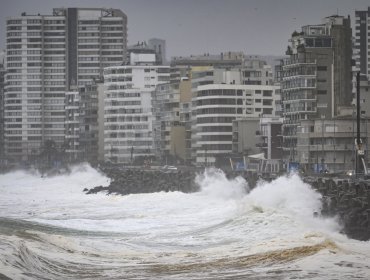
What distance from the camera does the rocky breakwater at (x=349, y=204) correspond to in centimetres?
4128

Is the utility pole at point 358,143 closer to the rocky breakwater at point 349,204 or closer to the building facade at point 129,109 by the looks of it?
the rocky breakwater at point 349,204

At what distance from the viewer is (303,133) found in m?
97.1

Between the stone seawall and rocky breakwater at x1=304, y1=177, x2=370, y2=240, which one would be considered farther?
the stone seawall

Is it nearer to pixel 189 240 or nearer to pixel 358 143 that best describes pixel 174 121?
pixel 358 143

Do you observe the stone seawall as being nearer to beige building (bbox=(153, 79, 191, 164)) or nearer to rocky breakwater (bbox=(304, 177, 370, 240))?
rocky breakwater (bbox=(304, 177, 370, 240))

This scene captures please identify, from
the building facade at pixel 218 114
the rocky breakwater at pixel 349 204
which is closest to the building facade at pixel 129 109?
the building facade at pixel 218 114

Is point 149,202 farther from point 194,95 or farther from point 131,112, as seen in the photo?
point 131,112

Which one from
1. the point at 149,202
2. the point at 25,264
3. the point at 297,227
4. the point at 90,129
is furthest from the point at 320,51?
the point at 90,129

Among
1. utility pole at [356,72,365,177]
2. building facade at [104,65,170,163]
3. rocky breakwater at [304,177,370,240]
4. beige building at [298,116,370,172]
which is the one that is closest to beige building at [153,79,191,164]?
building facade at [104,65,170,163]

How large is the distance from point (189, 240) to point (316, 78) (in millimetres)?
58291

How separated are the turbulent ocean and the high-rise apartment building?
82.9 feet

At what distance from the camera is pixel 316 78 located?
101188 mm

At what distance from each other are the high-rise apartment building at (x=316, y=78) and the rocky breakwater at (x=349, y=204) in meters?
36.0

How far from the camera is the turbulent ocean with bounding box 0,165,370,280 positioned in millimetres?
32250
